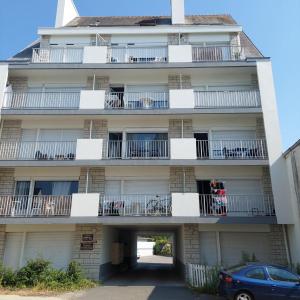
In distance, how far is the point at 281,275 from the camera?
9719 millimetres

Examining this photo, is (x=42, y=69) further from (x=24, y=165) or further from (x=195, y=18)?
(x=195, y=18)

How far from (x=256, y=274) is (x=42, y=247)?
34.9 ft

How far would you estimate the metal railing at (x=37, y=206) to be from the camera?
1511 cm

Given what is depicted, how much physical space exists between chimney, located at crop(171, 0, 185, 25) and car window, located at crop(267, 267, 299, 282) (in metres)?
16.2

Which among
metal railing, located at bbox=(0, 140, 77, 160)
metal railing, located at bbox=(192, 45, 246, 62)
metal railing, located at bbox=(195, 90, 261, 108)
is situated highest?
metal railing, located at bbox=(192, 45, 246, 62)

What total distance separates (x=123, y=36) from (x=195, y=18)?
6189 millimetres

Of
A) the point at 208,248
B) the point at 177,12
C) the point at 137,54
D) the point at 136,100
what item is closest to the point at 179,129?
the point at 136,100

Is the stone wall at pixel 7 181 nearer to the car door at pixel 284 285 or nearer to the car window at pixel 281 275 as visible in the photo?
the car window at pixel 281 275

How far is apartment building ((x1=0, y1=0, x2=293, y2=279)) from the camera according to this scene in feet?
49.0

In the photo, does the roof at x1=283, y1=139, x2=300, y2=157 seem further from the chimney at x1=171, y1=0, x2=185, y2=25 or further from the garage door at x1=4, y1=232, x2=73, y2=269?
the garage door at x1=4, y1=232, x2=73, y2=269

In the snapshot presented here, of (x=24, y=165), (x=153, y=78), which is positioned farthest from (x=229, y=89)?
(x=24, y=165)

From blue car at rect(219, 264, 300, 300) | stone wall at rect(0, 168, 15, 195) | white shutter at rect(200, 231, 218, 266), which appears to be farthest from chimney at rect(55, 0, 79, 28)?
blue car at rect(219, 264, 300, 300)

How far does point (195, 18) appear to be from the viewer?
2205cm

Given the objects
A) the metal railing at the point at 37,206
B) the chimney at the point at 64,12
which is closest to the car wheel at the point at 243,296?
the metal railing at the point at 37,206
